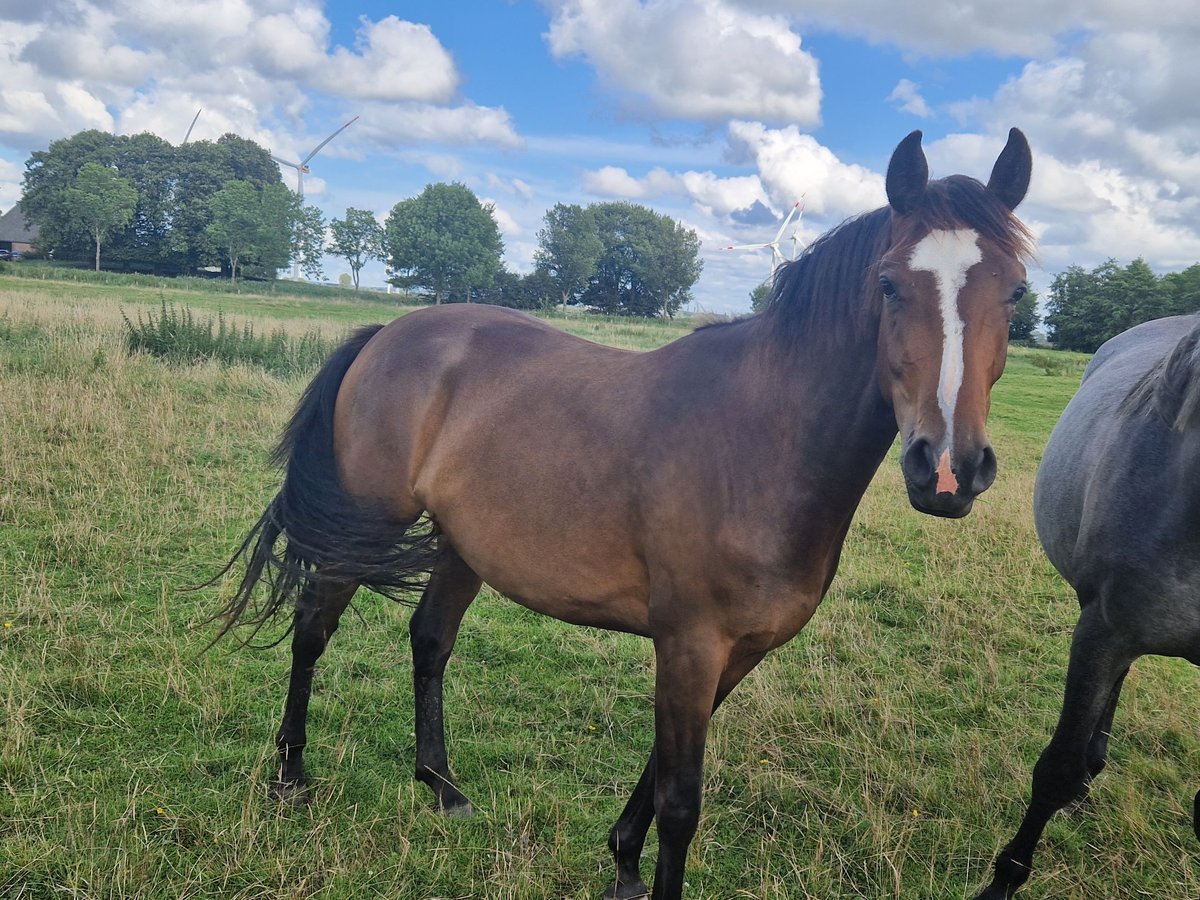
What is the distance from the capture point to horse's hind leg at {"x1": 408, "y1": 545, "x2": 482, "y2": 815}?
3480 mm

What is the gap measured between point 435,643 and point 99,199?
62.6 meters

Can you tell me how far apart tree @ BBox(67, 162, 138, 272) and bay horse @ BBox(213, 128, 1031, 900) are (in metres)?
61.3

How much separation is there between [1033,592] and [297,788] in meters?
5.78

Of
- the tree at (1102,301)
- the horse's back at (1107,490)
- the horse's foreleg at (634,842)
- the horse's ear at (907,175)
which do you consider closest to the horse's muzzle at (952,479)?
the horse's ear at (907,175)

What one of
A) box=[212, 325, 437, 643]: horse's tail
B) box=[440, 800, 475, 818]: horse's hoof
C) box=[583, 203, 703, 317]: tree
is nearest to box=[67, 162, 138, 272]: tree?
box=[583, 203, 703, 317]: tree

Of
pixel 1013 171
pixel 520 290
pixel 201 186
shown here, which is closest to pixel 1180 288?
pixel 520 290

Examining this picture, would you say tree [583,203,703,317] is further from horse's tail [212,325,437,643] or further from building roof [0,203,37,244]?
horse's tail [212,325,437,643]

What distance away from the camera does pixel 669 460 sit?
2434 millimetres

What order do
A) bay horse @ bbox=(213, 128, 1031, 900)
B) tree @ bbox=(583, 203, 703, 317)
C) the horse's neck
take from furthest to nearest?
1. tree @ bbox=(583, 203, 703, 317)
2. the horse's neck
3. bay horse @ bbox=(213, 128, 1031, 900)

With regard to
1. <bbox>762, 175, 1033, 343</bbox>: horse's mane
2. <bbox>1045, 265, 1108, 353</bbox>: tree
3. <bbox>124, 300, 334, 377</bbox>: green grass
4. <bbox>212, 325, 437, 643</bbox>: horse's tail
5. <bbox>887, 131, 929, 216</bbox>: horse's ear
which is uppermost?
<bbox>1045, 265, 1108, 353</bbox>: tree

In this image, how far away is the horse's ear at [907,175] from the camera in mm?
1966

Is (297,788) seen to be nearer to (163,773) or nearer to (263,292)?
(163,773)

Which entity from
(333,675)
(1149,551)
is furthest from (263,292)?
(1149,551)

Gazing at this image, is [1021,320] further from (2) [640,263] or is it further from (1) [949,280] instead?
(2) [640,263]
